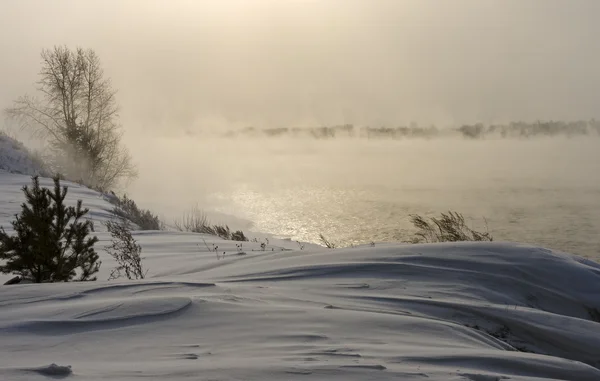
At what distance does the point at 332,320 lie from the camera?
3.33m

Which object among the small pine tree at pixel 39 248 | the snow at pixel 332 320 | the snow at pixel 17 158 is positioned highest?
the snow at pixel 17 158

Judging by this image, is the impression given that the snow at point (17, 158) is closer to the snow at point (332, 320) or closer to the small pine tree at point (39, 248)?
the small pine tree at point (39, 248)

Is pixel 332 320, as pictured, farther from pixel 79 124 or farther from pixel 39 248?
pixel 79 124

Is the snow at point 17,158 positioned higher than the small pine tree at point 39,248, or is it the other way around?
the snow at point 17,158

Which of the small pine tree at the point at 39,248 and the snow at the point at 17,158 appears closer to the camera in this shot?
the small pine tree at the point at 39,248

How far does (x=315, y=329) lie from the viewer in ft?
10.4

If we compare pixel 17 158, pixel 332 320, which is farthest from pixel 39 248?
pixel 17 158

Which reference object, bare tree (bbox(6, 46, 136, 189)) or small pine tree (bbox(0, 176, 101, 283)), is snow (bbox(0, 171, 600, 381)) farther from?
bare tree (bbox(6, 46, 136, 189))

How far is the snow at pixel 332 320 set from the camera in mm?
2623

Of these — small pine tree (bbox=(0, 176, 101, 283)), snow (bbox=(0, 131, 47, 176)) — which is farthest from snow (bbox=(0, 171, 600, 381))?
snow (bbox=(0, 131, 47, 176))

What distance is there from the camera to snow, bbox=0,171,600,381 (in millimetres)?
2623

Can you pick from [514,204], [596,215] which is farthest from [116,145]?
[596,215]

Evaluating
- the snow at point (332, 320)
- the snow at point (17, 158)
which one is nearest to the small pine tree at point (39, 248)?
the snow at point (332, 320)

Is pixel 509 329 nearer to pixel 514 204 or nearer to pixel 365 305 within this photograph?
pixel 365 305
